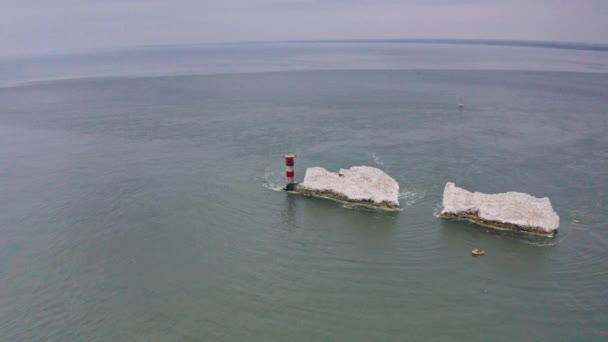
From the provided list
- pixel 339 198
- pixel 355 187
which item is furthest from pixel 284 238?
pixel 355 187

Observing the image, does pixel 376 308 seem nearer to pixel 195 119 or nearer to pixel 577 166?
pixel 577 166

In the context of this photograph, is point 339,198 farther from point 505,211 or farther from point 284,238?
point 505,211

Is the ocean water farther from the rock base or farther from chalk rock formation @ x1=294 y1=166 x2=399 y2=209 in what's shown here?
chalk rock formation @ x1=294 y1=166 x2=399 y2=209

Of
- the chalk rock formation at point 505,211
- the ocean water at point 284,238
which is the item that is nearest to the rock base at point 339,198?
the ocean water at point 284,238

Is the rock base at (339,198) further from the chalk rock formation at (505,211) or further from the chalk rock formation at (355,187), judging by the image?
the chalk rock formation at (505,211)

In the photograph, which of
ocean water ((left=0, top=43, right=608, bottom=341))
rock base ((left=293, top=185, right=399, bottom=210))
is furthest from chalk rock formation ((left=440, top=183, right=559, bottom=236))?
rock base ((left=293, top=185, right=399, bottom=210))

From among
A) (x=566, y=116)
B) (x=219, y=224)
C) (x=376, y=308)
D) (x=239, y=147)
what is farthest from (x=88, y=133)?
(x=566, y=116)

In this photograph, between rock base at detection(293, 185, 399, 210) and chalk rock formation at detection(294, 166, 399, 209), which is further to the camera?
→ chalk rock formation at detection(294, 166, 399, 209)
